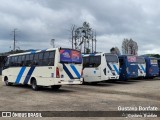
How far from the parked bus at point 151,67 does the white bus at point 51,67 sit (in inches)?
496

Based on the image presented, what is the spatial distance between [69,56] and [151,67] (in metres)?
14.1

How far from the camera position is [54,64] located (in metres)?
18.0

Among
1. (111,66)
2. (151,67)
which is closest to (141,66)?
(151,67)

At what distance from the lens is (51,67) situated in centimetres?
1812

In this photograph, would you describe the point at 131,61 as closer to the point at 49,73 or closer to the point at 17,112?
the point at 49,73

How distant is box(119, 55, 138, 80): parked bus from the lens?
2608 cm

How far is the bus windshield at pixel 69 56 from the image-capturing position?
59.7 ft

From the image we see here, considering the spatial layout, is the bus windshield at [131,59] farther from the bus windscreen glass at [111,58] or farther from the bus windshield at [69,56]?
the bus windshield at [69,56]

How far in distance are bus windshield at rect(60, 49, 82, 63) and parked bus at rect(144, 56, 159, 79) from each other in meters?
12.6

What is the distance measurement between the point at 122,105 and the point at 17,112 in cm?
431

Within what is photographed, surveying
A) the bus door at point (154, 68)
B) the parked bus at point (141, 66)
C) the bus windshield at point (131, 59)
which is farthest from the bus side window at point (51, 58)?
the bus door at point (154, 68)

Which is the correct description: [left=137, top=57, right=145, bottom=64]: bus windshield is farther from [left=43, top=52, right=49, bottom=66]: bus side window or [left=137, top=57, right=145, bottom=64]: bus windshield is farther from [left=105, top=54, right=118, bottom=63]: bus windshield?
[left=43, top=52, right=49, bottom=66]: bus side window

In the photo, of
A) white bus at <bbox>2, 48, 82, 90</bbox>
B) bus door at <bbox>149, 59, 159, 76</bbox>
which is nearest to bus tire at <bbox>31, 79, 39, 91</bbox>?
white bus at <bbox>2, 48, 82, 90</bbox>

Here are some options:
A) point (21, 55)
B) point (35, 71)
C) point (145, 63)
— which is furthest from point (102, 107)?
point (145, 63)
